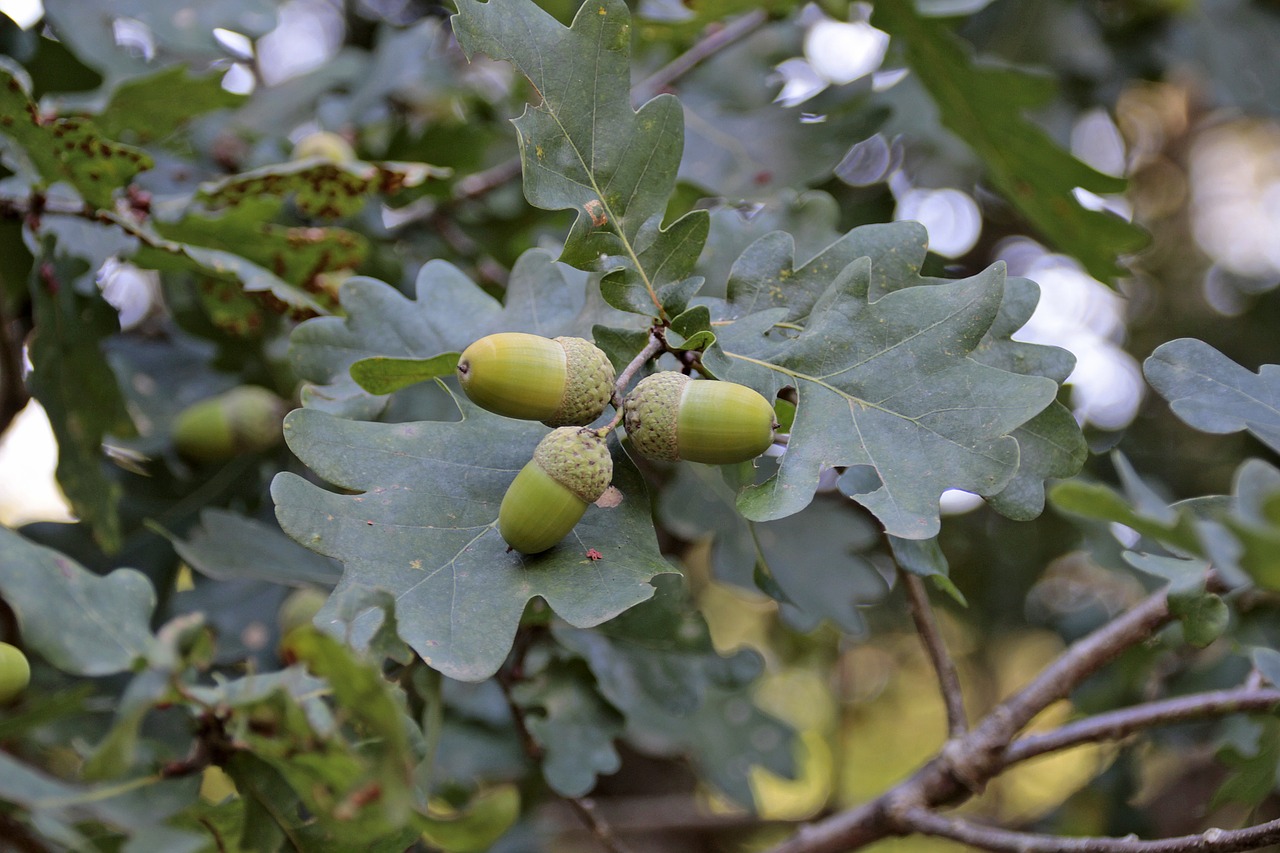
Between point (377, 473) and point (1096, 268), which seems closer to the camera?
point (377, 473)

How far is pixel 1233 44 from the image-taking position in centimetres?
232

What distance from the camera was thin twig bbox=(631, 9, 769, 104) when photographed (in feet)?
5.98

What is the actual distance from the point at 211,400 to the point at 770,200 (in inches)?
38.9

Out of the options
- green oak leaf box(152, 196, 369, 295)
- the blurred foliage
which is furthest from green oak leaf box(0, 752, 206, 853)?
green oak leaf box(152, 196, 369, 295)

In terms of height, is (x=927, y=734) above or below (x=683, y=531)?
below

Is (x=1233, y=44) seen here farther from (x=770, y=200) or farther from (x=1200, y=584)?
(x=1200, y=584)

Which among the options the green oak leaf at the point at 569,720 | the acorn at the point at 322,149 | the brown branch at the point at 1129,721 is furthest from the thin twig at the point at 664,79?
the brown branch at the point at 1129,721

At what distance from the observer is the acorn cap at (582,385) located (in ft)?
2.66

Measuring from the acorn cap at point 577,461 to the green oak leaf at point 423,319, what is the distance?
10.7 inches

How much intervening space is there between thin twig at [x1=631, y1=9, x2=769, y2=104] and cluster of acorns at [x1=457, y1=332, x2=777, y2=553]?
1.15 metres

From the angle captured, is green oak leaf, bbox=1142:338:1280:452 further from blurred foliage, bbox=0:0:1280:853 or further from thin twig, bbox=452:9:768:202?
thin twig, bbox=452:9:768:202

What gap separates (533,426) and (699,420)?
8.1 inches

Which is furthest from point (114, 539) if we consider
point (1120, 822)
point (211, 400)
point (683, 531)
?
point (1120, 822)

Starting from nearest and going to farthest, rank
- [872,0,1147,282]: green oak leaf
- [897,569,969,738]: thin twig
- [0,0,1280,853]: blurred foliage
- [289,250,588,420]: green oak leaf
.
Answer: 1. [0,0,1280,853]: blurred foliage
2. [289,250,588,420]: green oak leaf
3. [897,569,969,738]: thin twig
4. [872,0,1147,282]: green oak leaf
